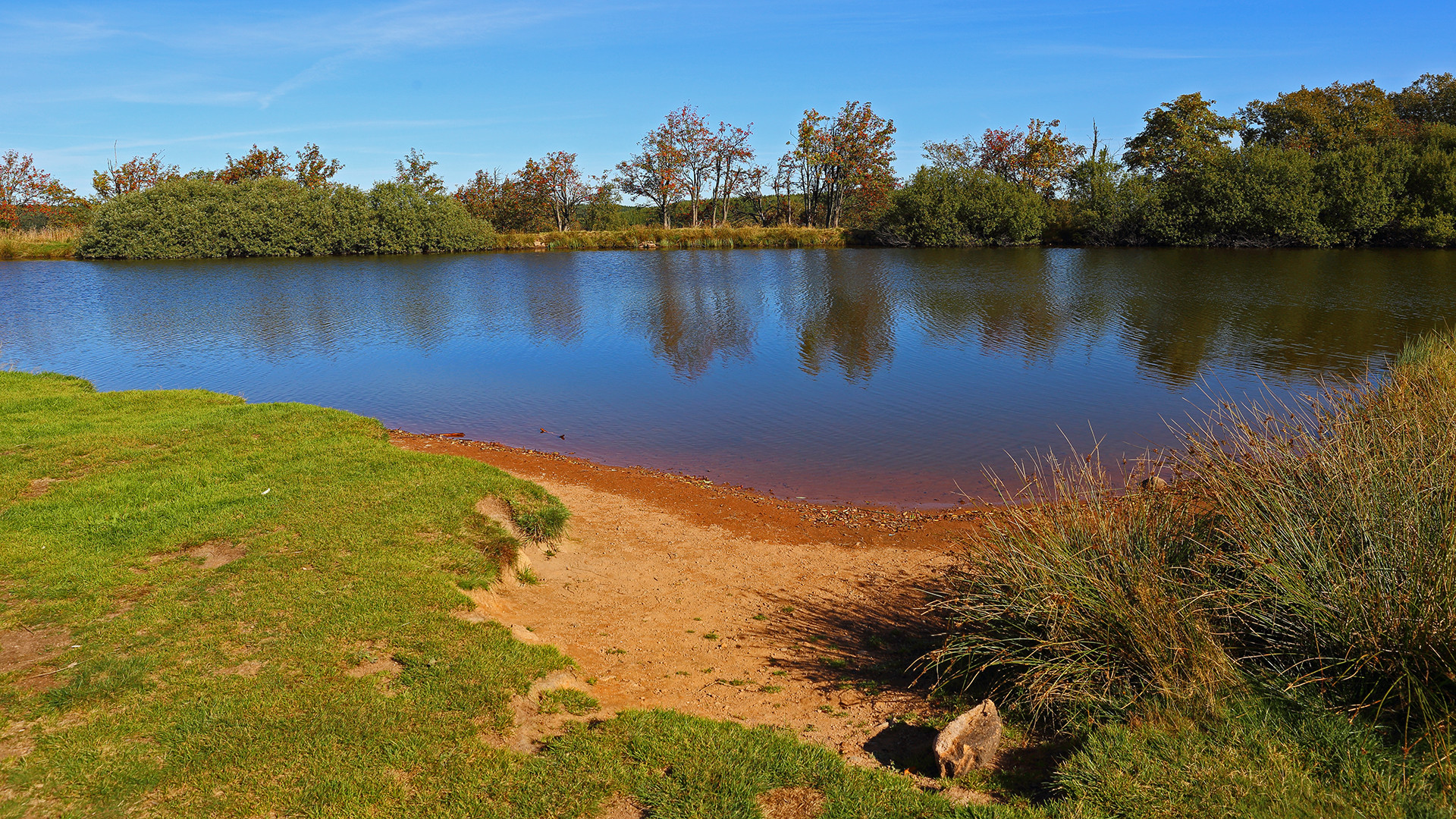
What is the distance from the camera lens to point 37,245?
50.6 m

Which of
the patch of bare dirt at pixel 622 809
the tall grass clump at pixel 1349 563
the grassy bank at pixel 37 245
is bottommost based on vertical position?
the patch of bare dirt at pixel 622 809

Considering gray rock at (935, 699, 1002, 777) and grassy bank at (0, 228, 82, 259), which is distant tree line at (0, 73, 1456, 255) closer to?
grassy bank at (0, 228, 82, 259)

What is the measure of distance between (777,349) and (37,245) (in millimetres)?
53902

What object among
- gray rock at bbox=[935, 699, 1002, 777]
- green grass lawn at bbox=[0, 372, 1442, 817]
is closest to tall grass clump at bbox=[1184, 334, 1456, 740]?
green grass lawn at bbox=[0, 372, 1442, 817]

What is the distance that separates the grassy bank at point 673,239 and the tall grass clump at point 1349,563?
2101 inches

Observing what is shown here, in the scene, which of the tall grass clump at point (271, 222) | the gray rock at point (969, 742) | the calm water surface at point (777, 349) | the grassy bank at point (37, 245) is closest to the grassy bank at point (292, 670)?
the gray rock at point (969, 742)

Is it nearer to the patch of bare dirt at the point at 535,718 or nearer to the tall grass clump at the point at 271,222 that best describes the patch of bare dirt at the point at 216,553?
the patch of bare dirt at the point at 535,718

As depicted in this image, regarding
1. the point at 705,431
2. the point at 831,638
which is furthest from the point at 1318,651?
the point at 705,431

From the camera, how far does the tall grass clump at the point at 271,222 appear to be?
48469 millimetres

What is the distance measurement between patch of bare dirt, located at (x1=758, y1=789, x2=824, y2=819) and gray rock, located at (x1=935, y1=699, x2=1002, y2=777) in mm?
742

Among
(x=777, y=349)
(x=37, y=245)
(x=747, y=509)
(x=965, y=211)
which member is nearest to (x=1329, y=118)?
(x=965, y=211)

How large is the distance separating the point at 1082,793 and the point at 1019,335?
20.0 m

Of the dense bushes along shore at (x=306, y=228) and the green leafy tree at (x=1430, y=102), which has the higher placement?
the green leafy tree at (x=1430, y=102)

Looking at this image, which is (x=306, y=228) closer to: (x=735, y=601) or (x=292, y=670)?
(x=735, y=601)
